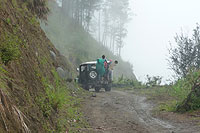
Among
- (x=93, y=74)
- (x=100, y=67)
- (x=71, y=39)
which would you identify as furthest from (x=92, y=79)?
(x=71, y=39)

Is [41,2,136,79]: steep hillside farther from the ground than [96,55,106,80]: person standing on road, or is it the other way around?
[41,2,136,79]: steep hillside

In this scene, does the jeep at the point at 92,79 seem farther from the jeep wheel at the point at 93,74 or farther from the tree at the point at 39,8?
the tree at the point at 39,8

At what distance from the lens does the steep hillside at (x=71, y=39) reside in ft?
122

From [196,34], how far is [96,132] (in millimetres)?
13842

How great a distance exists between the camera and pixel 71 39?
43.8m

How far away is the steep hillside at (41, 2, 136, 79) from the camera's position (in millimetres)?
37112

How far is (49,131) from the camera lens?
14.7 ft

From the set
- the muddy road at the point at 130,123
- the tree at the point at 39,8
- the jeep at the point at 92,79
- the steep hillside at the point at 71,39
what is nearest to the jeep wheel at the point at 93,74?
the jeep at the point at 92,79

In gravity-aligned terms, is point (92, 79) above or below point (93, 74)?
below

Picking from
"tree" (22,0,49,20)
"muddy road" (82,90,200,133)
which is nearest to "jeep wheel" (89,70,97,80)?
"tree" (22,0,49,20)

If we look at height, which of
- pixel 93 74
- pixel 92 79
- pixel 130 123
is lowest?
pixel 130 123

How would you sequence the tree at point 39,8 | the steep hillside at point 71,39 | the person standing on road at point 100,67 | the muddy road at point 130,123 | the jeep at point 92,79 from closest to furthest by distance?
the muddy road at point 130,123 → the tree at point 39,8 → the person standing on road at point 100,67 → the jeep at point 92,79 → the steep hillside at point 71,39

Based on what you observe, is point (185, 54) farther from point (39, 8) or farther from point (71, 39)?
point (71, 39)

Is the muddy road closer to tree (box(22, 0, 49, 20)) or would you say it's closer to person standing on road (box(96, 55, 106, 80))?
tree (box(22, 0, 49, 20))
